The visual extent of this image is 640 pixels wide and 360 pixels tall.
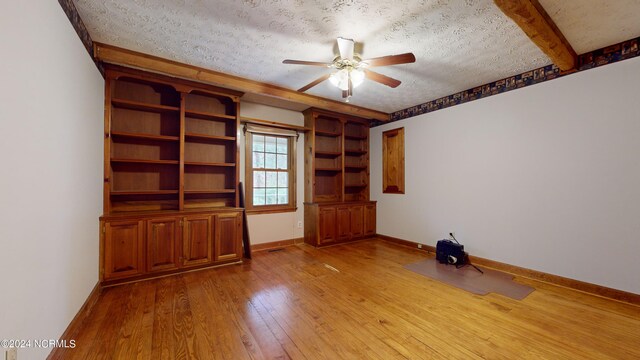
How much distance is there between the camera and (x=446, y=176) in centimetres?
414

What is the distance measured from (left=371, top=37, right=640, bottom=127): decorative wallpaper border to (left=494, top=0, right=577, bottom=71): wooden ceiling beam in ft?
0.56

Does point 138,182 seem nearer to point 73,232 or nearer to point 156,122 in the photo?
point 156,122

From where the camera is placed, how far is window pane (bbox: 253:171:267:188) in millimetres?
4418

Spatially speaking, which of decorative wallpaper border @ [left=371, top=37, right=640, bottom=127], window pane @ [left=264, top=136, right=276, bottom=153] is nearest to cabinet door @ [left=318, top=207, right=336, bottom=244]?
window pane @ [left=264, top=136, right=276, bottom=153]

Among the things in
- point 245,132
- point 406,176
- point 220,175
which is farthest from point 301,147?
point 406,176

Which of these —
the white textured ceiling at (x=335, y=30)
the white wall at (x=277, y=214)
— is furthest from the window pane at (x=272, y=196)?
the white textured ceiling at (x=335, y=30)

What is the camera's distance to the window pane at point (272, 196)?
4.58 metres

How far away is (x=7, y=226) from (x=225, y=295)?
1834 millimetres

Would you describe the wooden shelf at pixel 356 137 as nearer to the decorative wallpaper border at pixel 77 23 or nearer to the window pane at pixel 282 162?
the window pane at pixel 282 162

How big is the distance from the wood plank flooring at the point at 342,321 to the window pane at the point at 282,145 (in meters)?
2.43

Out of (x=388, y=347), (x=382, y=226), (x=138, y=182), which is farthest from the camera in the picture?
(x=382, y=226)

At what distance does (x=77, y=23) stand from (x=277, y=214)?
11.3 feet

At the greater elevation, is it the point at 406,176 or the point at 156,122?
the point at 156,122

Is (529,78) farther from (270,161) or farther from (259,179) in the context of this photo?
(259,179)
